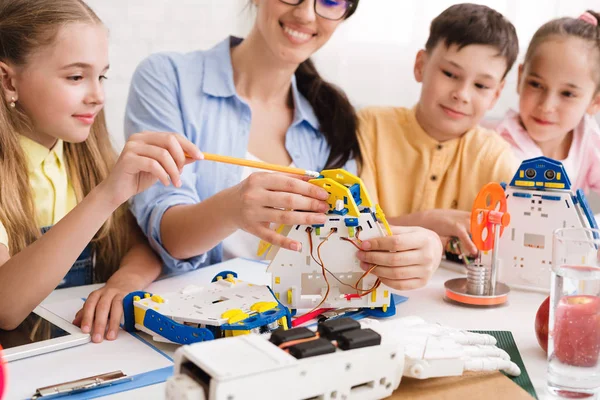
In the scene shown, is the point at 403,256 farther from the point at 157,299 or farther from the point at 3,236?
the point at 3,236

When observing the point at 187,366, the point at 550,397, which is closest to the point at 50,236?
the point at 187,366

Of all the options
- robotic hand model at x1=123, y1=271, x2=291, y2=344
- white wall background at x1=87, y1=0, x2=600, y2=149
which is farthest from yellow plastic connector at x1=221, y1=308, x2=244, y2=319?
white wall background at x1=87, y1=0, x2=600, y2=149

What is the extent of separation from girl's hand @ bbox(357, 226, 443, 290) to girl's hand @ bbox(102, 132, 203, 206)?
1.02 feet

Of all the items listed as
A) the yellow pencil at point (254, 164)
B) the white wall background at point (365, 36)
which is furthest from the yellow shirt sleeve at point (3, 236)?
the white wall background at point (365, 36)

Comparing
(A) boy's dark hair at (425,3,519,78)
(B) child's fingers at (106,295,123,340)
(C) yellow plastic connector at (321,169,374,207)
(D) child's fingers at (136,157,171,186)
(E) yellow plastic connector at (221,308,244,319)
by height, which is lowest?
(B) child's fingers at (106,295,123,340)

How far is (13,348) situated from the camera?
91 centimetres

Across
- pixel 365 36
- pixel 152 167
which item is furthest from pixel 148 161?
pixel 365 36

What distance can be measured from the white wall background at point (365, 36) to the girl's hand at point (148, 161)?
1440 millimetres

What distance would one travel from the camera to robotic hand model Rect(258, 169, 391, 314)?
1012 mm

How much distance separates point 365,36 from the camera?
8.57 ft

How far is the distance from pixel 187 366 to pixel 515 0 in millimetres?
2413

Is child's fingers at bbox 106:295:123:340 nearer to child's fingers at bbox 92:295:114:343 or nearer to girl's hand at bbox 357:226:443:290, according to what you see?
child's fingers at bbox 92:295:114:343

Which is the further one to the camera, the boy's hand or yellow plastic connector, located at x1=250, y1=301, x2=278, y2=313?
the boy's hand

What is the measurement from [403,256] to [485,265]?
246 millimetres
